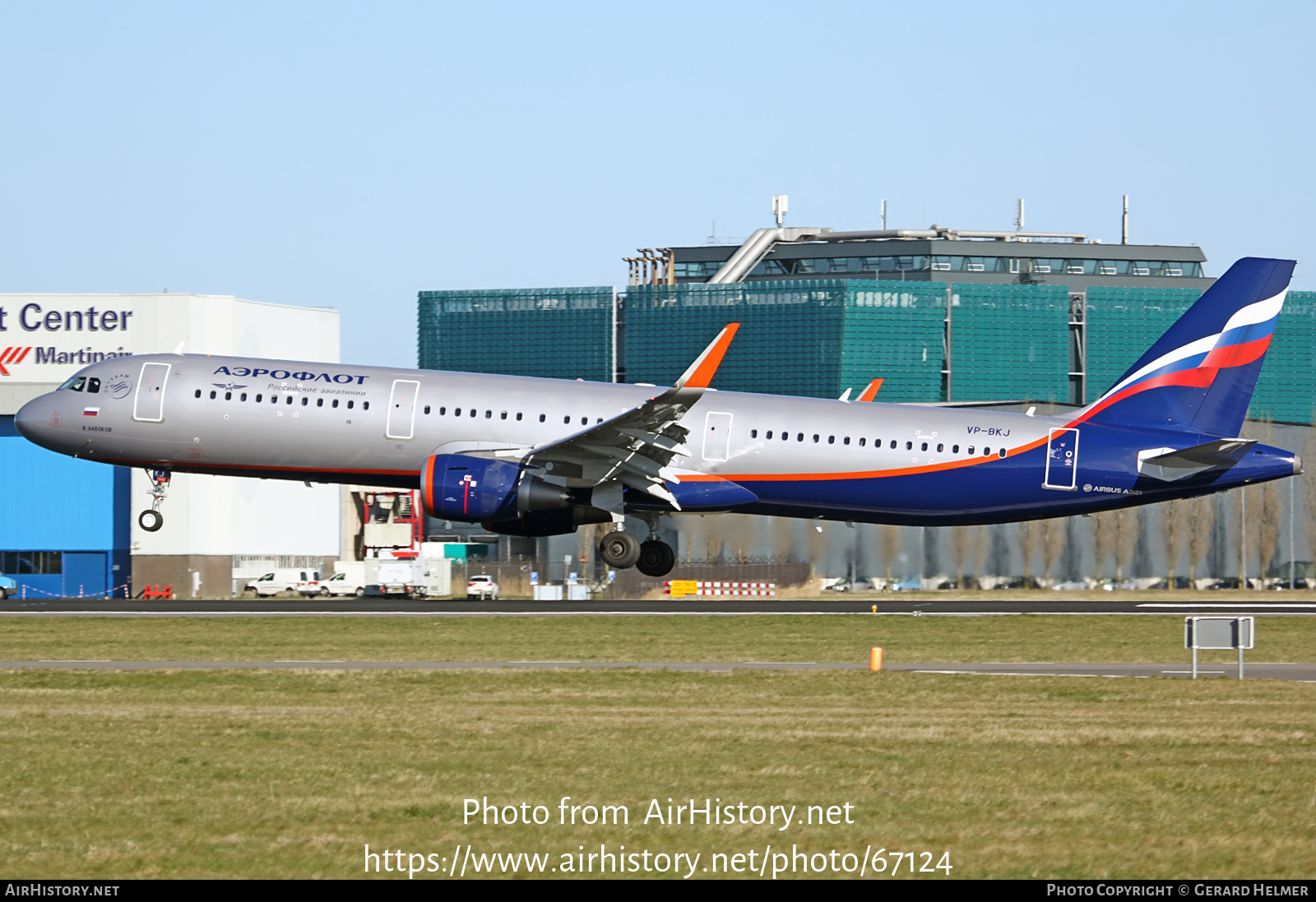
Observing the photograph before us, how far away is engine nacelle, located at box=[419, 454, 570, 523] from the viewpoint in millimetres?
38906

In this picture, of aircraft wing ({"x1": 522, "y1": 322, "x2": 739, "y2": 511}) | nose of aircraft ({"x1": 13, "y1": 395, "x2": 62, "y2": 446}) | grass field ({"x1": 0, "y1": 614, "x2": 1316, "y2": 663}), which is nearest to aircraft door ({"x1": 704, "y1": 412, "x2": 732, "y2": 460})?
aircraft wing ({"x1": 522, "y1": 322, "x2": 739, "y2": 511})

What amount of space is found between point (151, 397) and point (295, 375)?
11.9 ft

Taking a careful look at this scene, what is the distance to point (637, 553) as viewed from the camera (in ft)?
136

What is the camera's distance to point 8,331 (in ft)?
286

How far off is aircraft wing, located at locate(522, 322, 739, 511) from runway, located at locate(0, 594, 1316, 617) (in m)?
7.44

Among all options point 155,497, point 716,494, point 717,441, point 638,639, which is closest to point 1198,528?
point 716,494

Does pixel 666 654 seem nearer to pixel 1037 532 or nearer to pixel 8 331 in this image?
pixel 1037 532

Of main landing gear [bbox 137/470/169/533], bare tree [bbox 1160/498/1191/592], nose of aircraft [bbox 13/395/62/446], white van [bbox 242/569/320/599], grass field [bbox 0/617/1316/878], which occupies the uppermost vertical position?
nose of aircraft [bbox 13/395/62/446]

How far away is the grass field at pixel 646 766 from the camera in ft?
45.5

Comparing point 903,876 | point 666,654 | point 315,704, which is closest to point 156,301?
point 666,654

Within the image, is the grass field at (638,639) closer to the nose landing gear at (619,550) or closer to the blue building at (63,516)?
the nose landing gear at (619,550)

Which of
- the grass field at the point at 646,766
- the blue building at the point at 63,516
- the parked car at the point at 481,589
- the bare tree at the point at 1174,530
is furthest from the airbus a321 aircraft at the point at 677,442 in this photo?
the bare tree at the point at 1174,530

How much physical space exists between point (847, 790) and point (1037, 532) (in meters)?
70.4

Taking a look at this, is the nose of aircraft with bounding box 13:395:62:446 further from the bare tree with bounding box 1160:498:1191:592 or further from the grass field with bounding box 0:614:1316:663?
the bare tree with bounding box 1160:498:1191:592
